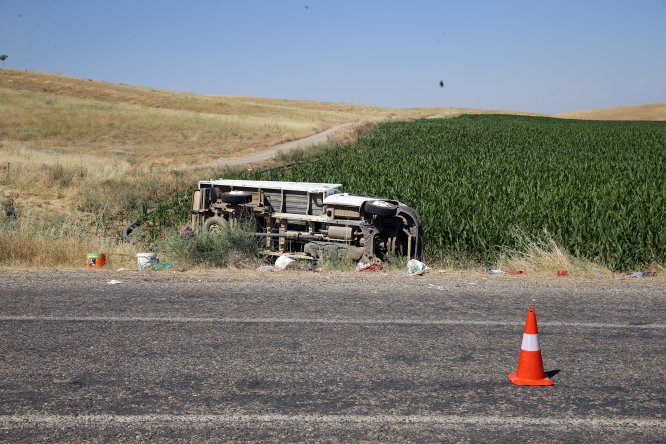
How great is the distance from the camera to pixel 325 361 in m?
6.00

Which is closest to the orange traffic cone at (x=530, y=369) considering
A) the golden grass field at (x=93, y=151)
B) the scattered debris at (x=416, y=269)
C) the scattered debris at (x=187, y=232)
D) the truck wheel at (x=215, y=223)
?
the scattered debris at (x=416, y=269)

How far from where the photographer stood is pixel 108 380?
5.58m

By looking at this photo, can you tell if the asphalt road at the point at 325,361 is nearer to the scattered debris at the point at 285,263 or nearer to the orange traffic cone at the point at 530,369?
the orange traffic cone at the point at 530,369

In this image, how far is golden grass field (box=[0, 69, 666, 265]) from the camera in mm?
16616

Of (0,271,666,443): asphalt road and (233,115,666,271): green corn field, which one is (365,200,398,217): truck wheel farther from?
(0,271,666,443): asphalt road

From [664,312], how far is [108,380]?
5.60 meters

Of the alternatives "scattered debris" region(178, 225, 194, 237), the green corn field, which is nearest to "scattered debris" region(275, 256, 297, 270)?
"scattered debris" region(178, 225, 194, 237)

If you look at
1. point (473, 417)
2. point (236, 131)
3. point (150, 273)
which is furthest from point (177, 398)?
point (236, 131)

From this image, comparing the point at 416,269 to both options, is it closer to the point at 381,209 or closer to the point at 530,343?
the point at 381,209

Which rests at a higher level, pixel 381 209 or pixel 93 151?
pixel 381 209

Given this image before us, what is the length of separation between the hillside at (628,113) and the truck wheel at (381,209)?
11319cm

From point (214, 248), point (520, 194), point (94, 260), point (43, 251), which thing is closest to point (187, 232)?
point (214, 248)

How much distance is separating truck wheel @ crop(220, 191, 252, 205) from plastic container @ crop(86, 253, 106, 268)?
2853 mm

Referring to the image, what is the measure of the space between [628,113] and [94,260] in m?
124
